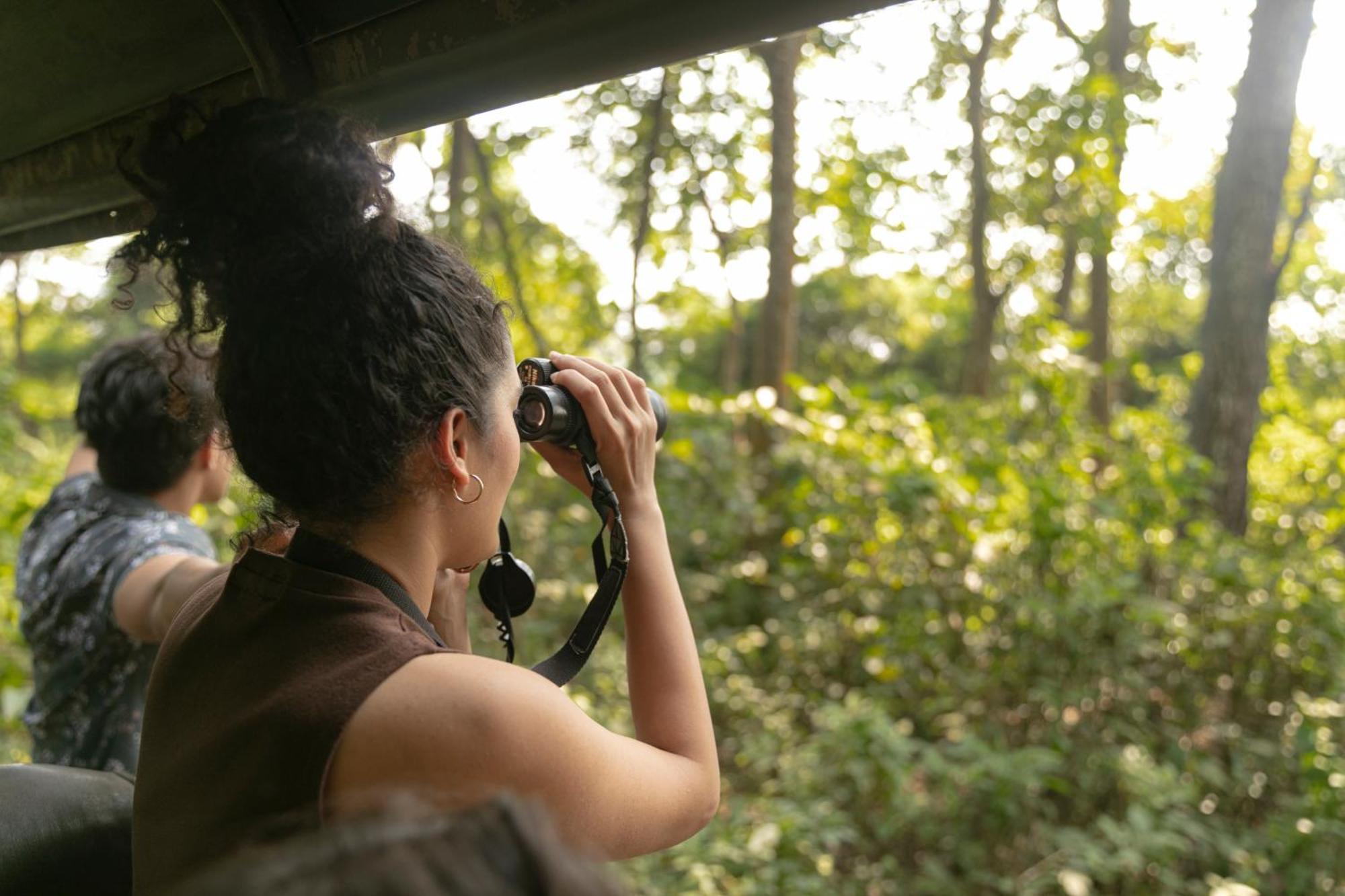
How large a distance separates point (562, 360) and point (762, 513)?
4.71m

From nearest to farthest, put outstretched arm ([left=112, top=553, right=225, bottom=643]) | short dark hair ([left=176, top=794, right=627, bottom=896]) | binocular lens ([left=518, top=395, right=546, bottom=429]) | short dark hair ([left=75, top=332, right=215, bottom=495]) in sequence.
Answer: short dark hair ([left=176, top=794, right=627, bottom=896]) < binocular lens ([left=518, top=395, right=546, bottom=429]) < outstretched arm ([left=112, top=553, right=225, bottom=643]) < short dark hair ([left=75, top=332, right=215, bottom=495])

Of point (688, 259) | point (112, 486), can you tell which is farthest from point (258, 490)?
point (688, 259)

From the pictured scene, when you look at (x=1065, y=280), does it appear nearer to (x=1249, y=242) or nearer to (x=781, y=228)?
(x=1249, y=242)

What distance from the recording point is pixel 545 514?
5559 millimetres

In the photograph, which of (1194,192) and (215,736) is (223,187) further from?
(1194,192)

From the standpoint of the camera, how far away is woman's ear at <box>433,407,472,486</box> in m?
1.23

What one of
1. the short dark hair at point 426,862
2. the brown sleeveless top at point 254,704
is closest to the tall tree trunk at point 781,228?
the brown sleeveless top at point 254,704

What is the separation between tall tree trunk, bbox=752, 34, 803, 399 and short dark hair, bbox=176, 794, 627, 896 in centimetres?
637

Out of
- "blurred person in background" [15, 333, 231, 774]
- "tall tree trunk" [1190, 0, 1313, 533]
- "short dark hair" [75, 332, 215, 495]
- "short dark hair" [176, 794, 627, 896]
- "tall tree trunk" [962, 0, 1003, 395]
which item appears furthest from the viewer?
"tall tree trunk" [962, 0, 1003, 395]

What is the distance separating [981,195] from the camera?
8102mm

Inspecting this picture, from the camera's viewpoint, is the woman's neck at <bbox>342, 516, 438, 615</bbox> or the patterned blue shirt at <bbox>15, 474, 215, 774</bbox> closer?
the woman's neck at <bbox>342, 516, 438, 615</bbox>

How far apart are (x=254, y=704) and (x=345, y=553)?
0.19 meters

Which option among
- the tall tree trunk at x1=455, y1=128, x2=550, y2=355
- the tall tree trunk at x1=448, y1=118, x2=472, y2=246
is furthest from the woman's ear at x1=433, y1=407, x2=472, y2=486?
the tall tree trunk at x1=448, y1=118, x2=472, y2=246

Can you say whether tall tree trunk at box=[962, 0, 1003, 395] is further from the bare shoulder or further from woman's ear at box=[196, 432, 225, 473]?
the bare shoulder
